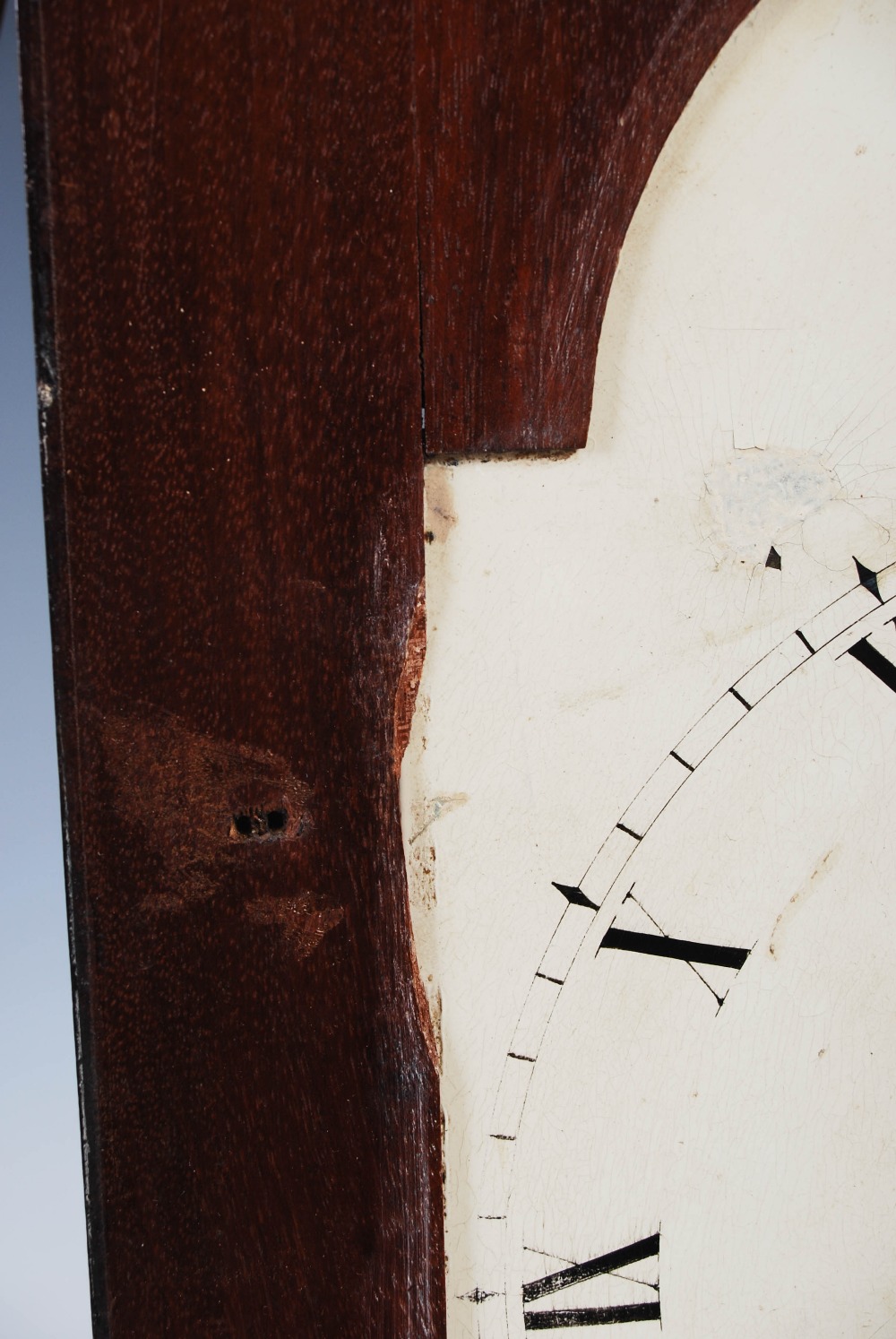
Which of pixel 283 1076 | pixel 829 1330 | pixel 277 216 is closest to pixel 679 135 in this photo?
pixel 277 216

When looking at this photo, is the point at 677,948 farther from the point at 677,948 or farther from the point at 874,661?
the point at 874,661

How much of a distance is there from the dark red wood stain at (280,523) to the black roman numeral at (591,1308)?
0.18 ft

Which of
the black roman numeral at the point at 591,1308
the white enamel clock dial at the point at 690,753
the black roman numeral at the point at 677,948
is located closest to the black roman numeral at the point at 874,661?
the white enamel clock dial at the point at 690,753

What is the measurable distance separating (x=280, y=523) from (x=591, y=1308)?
379 mm

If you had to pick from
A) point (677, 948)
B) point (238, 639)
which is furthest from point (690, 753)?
point (238, 639)

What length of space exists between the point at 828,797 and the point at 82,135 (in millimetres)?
423

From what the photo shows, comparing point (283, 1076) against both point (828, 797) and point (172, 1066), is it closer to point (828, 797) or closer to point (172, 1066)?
point (172, 1066)

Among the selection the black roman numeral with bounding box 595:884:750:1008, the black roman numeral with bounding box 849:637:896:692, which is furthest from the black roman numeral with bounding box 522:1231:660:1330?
the black roman numeral with bounding box 849:637:896:692

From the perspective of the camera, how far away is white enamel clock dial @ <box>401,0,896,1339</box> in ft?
1.46

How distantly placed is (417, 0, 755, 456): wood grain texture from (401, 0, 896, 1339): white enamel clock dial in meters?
0.02

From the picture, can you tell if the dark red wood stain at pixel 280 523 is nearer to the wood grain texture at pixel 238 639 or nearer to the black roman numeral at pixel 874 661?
the wood grain texture at pixel 238 639

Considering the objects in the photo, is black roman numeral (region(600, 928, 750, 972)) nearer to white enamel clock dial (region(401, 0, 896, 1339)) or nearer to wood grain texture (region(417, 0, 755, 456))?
white enamel clock dial (region(401, 0, 896, 1339))

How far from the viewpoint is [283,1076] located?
16.5 inches

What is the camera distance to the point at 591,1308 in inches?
18.6
